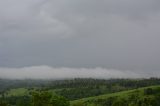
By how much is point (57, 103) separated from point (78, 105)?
26715 millimetres

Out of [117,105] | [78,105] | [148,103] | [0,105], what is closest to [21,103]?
[0,105]

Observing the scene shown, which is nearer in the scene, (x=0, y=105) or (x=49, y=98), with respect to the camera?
(x=49, y=98)

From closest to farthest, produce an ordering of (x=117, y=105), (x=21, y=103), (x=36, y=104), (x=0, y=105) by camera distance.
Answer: (x=36, y=104) < (x=0, y=105) < (x=21, y=103) < (x=117, y=105)

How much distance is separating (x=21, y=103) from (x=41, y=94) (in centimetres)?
2654

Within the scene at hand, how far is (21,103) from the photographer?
5566 inches

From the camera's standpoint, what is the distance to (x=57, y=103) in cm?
12125

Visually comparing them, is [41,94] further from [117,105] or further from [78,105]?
[117,105]

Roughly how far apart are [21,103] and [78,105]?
2434 cm

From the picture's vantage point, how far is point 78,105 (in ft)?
481

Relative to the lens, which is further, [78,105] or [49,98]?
[78,105]

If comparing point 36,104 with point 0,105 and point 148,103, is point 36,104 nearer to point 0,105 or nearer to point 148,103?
point 0,105

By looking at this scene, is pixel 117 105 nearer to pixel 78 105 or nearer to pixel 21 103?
pixel 78 105

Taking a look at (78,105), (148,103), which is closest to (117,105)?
(148,103)

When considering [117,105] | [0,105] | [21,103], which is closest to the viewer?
[0,105]
